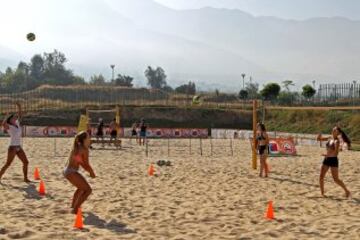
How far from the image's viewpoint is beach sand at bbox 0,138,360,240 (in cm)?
712

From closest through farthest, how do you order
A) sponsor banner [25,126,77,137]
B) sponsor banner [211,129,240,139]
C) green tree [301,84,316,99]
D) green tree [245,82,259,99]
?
sponsor banner [25,126,77,137] → sponsor banner [211,129,240,139] → green tree [301,84,316,99] → green tree [245,82,259,99]

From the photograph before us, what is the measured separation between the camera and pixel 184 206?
351 inches

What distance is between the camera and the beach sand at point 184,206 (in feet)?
23.4

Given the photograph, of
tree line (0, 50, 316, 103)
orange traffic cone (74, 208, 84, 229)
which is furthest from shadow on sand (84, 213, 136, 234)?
tree line (0, 50, 316, 103)

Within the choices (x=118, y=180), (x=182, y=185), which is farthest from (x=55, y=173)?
(x=182, y=185)

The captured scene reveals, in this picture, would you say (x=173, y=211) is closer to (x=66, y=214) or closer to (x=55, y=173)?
(x=66, y=214)

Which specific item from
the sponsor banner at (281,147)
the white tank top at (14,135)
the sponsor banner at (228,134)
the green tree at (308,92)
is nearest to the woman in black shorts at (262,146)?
the white tank top at (14,135)

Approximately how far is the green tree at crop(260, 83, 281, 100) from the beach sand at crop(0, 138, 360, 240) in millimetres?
38952

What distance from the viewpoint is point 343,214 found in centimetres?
846

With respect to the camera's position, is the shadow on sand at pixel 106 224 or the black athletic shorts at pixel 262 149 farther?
the black athletic shorts at pixel 262 149

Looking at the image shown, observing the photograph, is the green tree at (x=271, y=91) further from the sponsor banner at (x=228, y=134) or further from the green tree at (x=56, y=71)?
the green tree at (x=56, y=71)

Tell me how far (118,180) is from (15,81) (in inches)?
4168

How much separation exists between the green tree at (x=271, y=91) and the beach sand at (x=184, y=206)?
1534 inches

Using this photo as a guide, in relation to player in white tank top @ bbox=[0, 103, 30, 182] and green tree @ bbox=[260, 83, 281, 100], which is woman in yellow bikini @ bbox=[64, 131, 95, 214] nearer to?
player in white tank top @ bbox=[0, 103, 30, 182]
